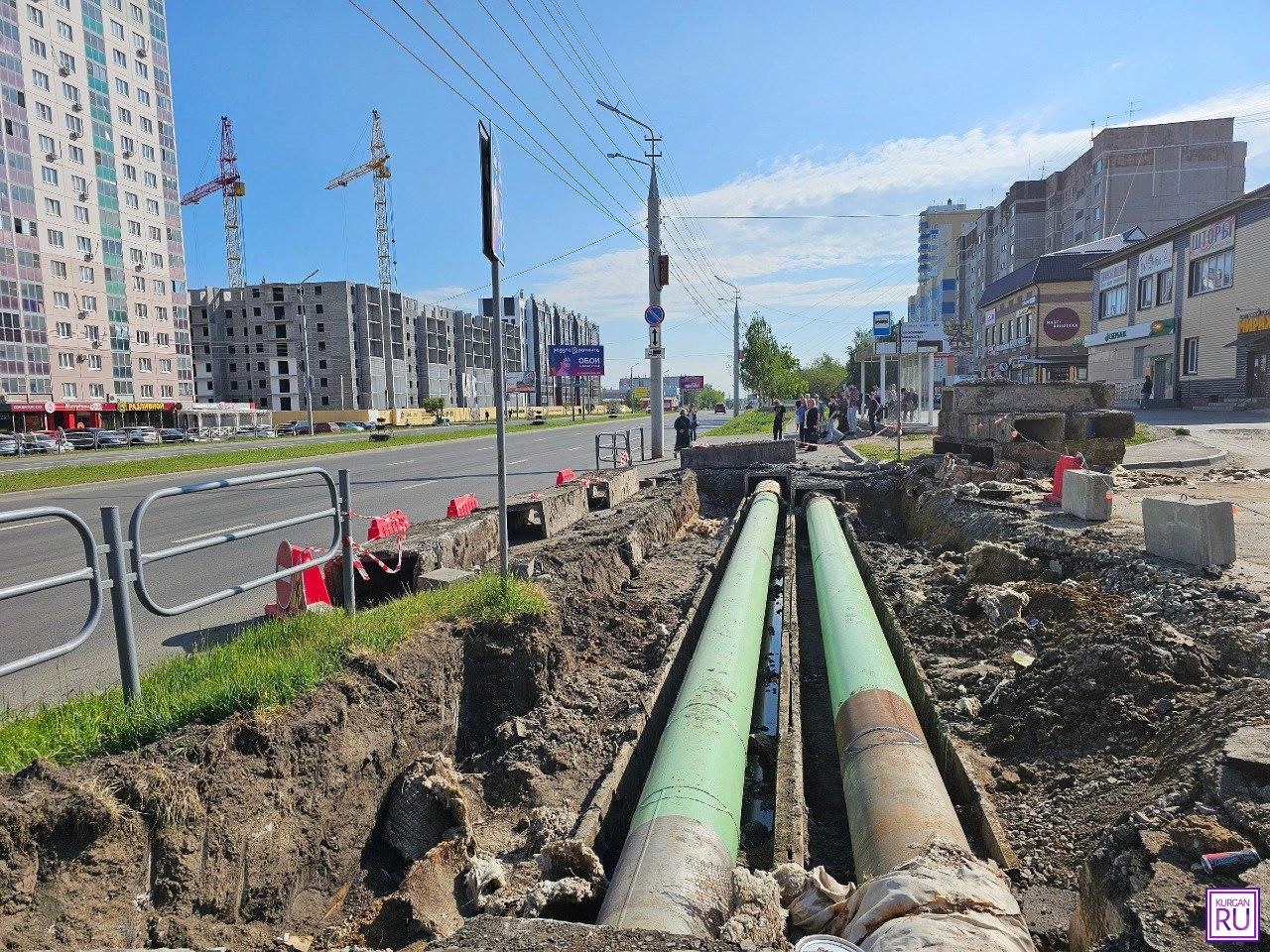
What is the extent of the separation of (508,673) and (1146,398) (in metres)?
36.8

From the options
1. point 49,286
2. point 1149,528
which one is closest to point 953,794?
point 1149,528

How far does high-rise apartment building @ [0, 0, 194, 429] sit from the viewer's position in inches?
2148

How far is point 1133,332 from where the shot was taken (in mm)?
36156

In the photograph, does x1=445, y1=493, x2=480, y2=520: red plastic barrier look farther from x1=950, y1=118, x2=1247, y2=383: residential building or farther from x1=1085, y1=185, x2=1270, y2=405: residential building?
x1=950, y1=118, x2=1247, y2=383: residential building

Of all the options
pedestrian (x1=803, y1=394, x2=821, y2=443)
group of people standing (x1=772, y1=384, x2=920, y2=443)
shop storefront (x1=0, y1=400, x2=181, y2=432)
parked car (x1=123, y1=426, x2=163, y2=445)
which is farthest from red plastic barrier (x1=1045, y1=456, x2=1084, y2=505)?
shop storefront (x1=0, y1=400, x2=181, y2=432)

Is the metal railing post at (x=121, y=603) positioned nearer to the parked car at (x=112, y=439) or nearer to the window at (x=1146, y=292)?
the window at (x=1146, y=292)

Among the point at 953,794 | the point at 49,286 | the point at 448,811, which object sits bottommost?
the point at 953,794

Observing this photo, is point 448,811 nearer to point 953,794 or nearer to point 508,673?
point 508,673

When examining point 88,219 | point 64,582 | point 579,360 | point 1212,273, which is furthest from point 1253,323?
point 88,219

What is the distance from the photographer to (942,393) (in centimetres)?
1742

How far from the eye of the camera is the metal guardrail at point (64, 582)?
318 cm

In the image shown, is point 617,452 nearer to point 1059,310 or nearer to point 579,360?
point 1059,310

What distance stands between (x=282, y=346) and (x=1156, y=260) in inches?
3567

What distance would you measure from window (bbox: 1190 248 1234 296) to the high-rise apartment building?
69.7m
